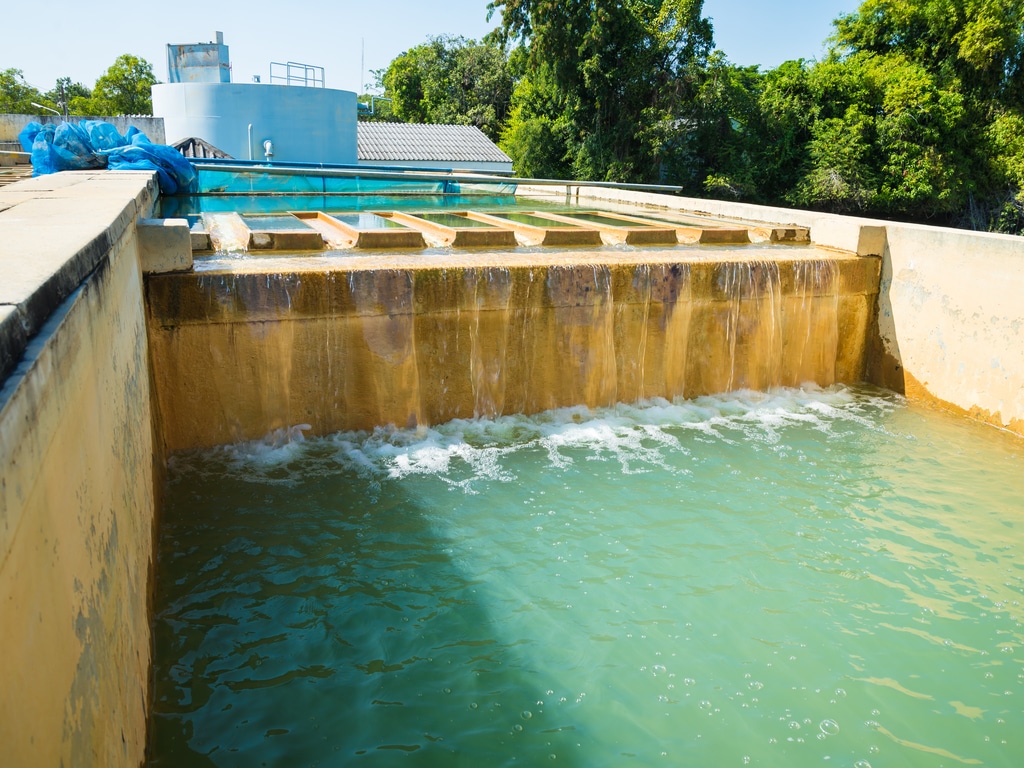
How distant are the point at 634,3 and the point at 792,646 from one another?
22602mm

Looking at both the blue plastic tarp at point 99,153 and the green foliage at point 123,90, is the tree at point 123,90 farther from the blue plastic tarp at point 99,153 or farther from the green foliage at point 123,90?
the blue plastic tarp at point 99,153

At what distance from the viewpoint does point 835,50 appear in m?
24.0

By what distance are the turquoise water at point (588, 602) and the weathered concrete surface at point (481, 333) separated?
35 cm

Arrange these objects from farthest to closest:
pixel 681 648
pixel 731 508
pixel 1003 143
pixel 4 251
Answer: pixel 1003 143, pixel 731 508, pixel 681 648, pixel 4 251

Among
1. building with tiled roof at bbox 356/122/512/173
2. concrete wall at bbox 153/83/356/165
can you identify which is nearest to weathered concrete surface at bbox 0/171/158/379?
concrete wall at bbox 153/83/356/165

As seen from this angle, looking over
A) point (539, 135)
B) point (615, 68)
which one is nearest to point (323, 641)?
point (615, 68)

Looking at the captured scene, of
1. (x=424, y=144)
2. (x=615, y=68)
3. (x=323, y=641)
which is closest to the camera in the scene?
(x=323, y=641)

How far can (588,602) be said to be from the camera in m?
4.02

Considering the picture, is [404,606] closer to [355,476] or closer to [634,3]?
[355,476]

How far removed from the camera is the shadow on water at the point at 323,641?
121 inches

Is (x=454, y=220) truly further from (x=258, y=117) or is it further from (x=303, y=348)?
(x=258, y=117)

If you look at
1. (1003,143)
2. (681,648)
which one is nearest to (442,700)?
(681,648)

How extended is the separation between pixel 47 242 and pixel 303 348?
10.4ft

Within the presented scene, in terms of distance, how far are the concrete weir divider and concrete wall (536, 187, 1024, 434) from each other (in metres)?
0.02
